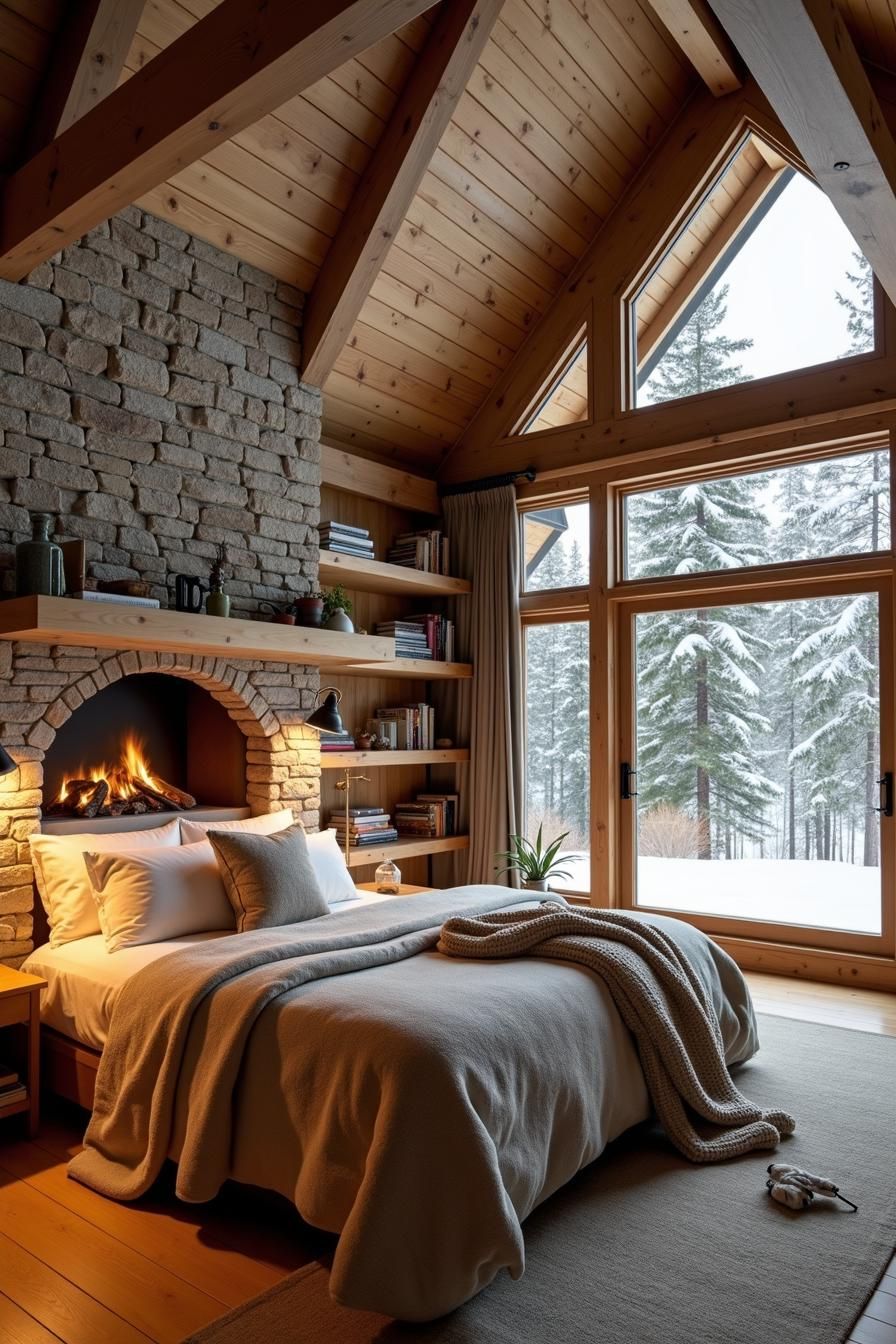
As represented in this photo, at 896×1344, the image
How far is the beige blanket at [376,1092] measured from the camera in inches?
85.8

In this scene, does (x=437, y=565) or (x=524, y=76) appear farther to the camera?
(x=437, y=565)

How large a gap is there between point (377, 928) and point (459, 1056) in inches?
37.6

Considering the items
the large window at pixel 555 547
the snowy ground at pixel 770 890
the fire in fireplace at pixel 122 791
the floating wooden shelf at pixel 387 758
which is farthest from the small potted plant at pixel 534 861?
the fire in fireplace at pixel 122 791

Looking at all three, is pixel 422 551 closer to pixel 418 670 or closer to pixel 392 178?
pixel 418 670

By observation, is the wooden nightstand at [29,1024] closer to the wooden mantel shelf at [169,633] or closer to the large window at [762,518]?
the wooden mantel shelf at [169,633]

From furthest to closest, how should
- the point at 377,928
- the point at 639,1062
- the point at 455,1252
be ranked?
the point at 377,928, the point at 639,1062, the point at 455,1252

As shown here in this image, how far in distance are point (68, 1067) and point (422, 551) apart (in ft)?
12.0

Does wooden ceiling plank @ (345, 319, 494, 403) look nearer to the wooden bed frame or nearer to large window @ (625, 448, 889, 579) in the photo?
large window @ (625, 448, 889, 579)

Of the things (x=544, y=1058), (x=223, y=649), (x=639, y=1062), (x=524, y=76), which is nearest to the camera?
(x=544, y=1058)

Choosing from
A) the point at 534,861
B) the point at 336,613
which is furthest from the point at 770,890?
the point at 336,613

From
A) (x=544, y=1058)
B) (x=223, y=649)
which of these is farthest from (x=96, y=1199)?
(x=223, y=649)

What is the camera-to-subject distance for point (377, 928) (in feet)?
10.8

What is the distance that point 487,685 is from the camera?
240 inches

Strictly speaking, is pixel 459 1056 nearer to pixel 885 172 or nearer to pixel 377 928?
pixel 377 928
